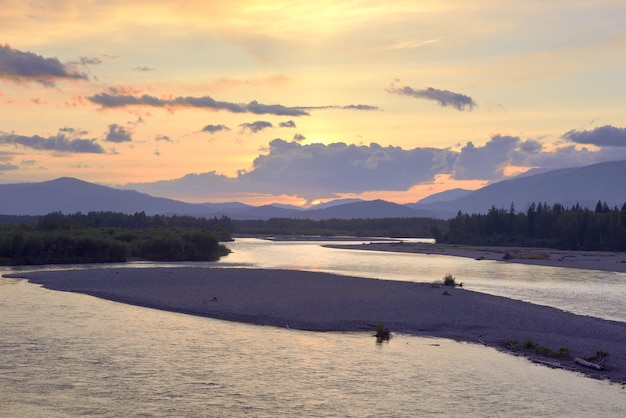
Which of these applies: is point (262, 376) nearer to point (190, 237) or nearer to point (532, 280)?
point (532, 280)

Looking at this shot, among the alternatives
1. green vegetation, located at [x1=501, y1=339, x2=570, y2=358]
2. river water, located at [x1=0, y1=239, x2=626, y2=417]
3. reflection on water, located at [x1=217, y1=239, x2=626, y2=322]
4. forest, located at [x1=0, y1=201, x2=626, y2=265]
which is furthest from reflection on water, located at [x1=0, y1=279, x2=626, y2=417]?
forest, located at [x1=0, y1=201, x2=626, y2=265]

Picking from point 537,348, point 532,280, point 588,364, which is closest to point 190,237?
point 532,280

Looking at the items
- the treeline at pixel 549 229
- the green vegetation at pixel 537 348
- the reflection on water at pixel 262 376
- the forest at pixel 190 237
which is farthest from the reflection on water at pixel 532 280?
the treeline at pixel 549 229

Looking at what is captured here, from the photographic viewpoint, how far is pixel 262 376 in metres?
28.3

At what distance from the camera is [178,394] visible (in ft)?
83.5

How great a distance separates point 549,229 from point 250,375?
14478cm

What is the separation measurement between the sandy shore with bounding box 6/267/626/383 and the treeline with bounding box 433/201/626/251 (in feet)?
301

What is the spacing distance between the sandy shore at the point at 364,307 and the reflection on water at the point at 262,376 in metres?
2.70

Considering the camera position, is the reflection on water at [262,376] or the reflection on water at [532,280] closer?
the reflection on water at [262,376]

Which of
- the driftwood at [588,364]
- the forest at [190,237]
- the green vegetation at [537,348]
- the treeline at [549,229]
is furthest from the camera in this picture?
the treeline at [549,229]

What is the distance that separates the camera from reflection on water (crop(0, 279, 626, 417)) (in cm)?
2417

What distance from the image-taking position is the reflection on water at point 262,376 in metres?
24.2

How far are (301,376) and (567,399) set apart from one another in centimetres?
1004

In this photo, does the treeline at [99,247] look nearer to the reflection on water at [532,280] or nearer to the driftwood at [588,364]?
the reflection on water at [532,280]
